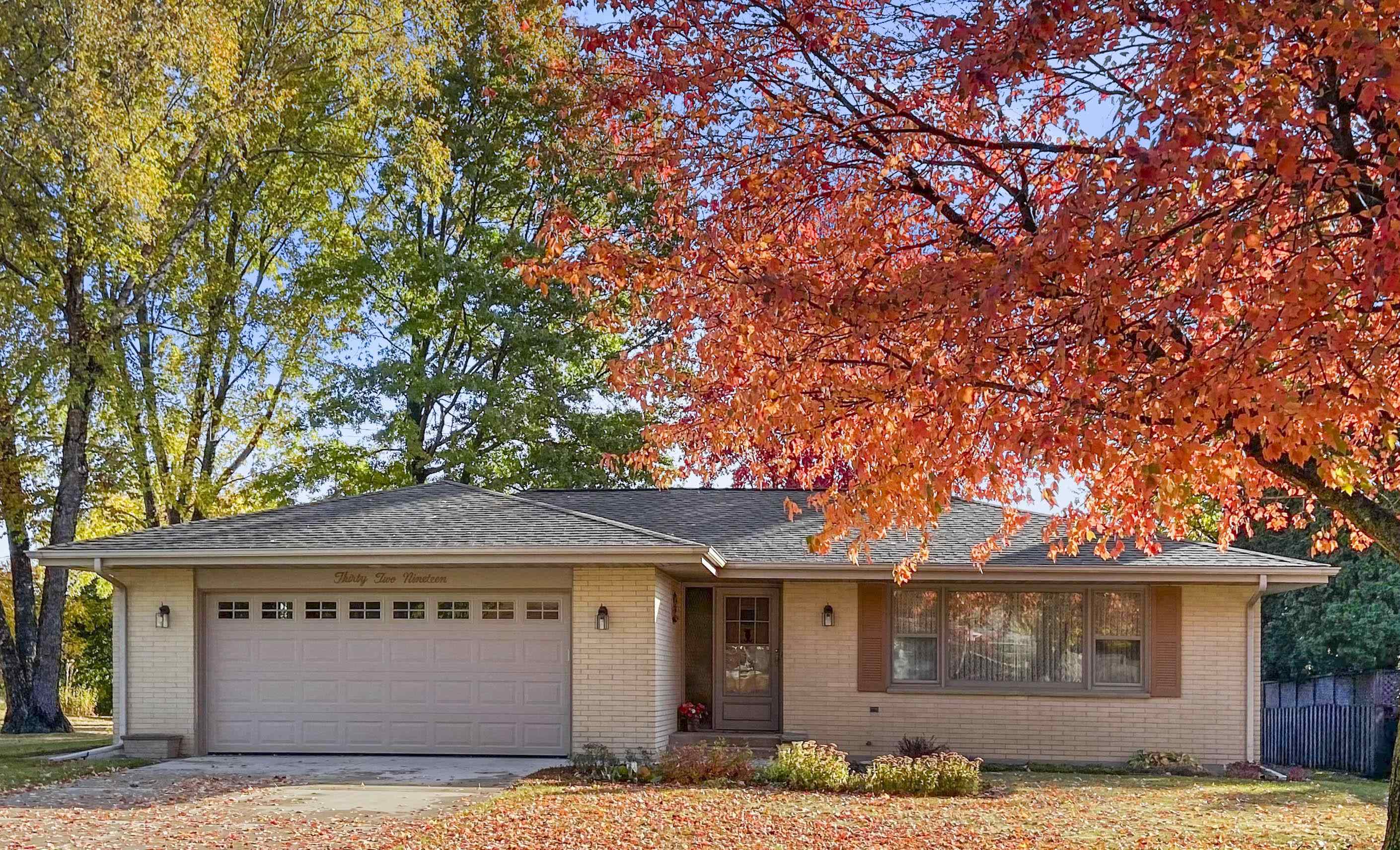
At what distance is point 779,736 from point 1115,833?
709 centimetres

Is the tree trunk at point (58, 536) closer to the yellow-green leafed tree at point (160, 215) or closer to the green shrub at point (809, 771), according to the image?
the yellow-green leafed tree at point (160, 215)

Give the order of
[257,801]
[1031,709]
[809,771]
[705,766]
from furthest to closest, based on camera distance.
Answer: [1031,709] < [705,766] < [809,771] < [257,801]

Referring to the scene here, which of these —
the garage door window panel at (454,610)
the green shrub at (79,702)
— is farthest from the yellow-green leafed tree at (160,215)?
the garage door window panel at (454,610)

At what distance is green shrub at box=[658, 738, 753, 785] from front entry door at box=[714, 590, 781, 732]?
3813 millimetres

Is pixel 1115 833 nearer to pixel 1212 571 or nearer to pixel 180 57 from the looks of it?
pixel 1212 571

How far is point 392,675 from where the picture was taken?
16.7 meters

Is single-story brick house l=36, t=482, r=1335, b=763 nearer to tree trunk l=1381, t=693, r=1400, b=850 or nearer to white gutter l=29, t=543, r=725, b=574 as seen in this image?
white gutter l=29, t=543, r=725, b=574

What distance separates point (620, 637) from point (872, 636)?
12.4ft

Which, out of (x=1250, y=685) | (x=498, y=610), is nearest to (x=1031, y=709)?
(x=1250, y=685)

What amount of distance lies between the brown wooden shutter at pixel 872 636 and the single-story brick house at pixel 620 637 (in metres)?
0.03

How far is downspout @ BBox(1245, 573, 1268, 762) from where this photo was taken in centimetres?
1755

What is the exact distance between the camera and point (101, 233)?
72.8 feet

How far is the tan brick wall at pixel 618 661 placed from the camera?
1608cm

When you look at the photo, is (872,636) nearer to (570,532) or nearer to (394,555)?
(570,532)
